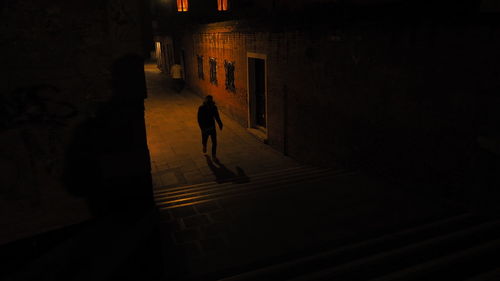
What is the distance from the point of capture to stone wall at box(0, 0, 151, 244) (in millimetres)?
2623

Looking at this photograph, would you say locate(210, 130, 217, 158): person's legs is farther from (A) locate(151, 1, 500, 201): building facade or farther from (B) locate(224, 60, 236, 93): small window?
(B) locate(224, 60, 236, 93): small window

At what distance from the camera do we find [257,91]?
1009cm

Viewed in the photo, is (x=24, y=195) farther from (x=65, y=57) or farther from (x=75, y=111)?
(x=65, y=57)

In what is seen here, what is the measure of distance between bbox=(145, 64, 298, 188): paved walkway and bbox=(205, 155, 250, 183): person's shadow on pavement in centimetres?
2

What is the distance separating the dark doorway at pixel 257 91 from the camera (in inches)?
382

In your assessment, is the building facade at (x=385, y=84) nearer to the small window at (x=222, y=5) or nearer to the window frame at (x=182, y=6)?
the small window at (x=222, y=5)

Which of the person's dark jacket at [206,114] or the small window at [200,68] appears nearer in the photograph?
the person's dark jacket at [206,114]

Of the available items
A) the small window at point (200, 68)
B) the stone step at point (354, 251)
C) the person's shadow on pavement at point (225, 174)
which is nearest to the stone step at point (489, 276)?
the stone step at point (354, 251)

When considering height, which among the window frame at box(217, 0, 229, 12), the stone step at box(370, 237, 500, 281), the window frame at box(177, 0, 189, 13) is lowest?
the stone step at box(370, 237, 500, 281)

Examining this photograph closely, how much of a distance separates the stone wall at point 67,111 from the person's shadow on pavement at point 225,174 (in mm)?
3550

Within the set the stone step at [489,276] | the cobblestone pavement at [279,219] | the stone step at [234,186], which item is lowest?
the stone step at [234,186]

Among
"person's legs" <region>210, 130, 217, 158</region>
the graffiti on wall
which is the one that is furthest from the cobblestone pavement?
"person's legs" <region>210, 130, 217, 158</region>

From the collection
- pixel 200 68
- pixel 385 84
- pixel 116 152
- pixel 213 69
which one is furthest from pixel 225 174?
pixel 200 68

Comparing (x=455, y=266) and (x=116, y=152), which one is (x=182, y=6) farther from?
(x=455, y=266)
